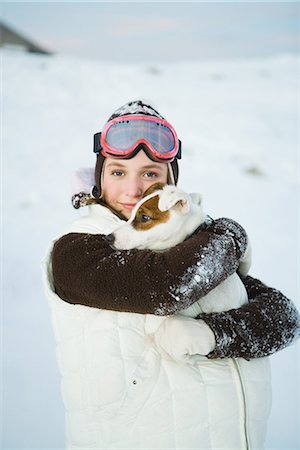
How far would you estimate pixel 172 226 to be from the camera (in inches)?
94.4

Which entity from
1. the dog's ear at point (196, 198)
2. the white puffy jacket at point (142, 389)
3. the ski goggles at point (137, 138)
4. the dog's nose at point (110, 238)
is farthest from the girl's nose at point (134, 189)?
the white puffy jacket at point (142, 389)

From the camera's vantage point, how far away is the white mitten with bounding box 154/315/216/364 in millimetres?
2094

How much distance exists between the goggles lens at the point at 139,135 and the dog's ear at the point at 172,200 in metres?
0.26

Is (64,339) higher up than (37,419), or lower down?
higher up

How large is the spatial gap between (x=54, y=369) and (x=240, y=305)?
2.27 meters

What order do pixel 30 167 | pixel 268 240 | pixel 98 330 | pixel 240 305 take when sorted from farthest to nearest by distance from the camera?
pixel 30 167 → pixel 268 240 → pixel 240 305 → pixel 98 330

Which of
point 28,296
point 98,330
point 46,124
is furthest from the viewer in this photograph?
point 46,124

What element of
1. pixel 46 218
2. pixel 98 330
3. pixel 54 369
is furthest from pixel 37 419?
pixel 46 218

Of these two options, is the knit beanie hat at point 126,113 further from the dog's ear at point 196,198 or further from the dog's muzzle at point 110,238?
the dog's muzzle at point 110,238

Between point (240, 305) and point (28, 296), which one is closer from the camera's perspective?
point (240, 305)

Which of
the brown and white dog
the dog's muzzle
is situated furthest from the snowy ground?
the dog's muzzle

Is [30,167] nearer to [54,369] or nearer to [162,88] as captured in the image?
[162,88]

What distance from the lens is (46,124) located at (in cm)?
902

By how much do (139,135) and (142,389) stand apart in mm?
1044
